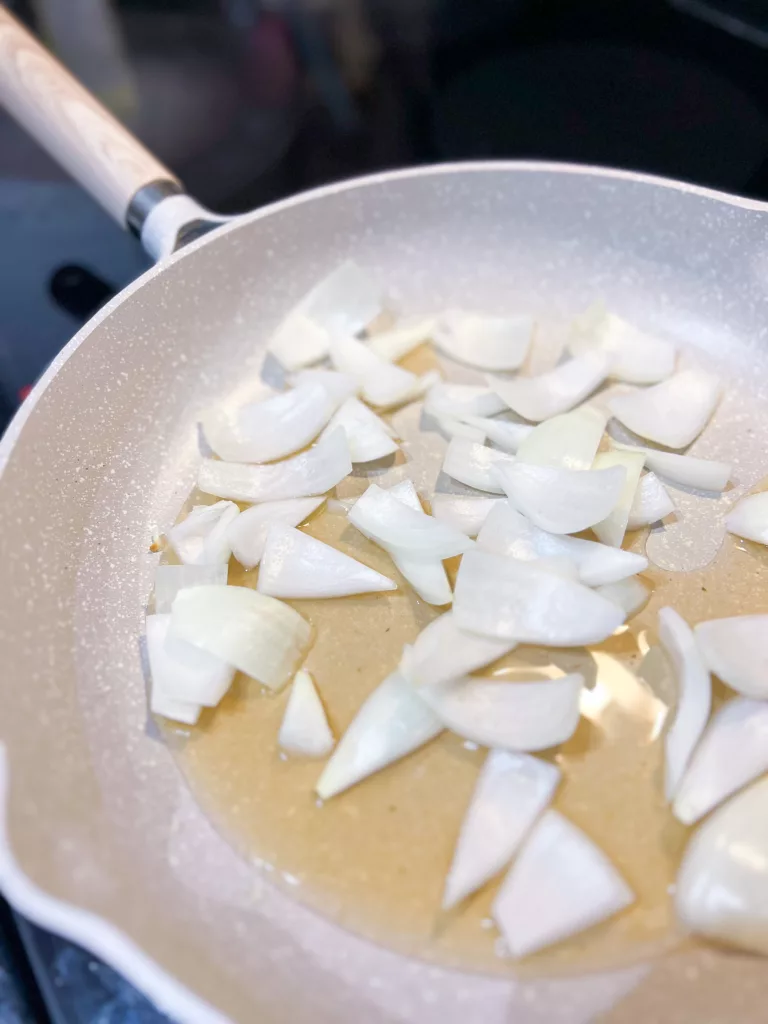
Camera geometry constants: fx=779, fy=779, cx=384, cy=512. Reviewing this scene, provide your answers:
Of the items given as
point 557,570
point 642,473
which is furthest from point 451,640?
point 642,473

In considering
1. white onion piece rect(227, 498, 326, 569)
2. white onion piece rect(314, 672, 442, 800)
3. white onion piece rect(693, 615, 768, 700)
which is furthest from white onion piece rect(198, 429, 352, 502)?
white onion piece rect(693, 615, 768, 700)

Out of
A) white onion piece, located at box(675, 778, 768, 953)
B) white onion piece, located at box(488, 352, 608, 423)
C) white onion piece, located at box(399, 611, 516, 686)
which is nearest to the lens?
white onion piece, located at box(675, 778, 768, 953)

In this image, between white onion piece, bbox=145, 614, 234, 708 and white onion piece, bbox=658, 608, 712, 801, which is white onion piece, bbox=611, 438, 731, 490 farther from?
white onion piece, bbox=145, 614, 234, 708

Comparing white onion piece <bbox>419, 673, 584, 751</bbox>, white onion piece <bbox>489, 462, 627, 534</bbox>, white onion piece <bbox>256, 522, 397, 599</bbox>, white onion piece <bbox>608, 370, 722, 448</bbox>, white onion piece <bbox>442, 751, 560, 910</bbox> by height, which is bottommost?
white onion piece <bbox>608, 370, 722, 448</bbox>

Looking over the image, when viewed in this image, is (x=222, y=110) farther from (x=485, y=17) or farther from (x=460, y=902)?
(x=460, y=902)

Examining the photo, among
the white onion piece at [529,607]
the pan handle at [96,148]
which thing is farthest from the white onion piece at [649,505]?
the pan handle at [96,148]

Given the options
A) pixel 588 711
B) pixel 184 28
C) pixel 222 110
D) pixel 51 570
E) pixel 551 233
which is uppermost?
pixel 184 28
